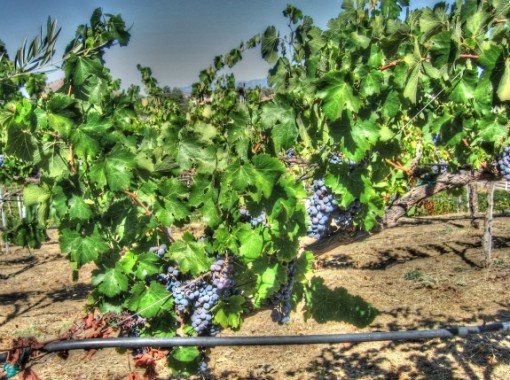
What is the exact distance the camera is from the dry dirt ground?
197 inches

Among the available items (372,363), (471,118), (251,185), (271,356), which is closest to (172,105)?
(271,356)

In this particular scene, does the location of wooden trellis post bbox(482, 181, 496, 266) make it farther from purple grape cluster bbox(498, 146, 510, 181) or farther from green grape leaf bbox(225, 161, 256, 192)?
green grape leaf bbox(225, 161, 256, 192)

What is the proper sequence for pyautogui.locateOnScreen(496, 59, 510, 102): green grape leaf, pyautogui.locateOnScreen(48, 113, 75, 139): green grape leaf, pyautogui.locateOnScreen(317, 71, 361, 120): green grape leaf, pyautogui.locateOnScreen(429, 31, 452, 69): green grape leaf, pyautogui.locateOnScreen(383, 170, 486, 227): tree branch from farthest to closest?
pyautogui.locateOnScreen(383, 170, 486, 227): tree branch
pyautogui.locateOnScreen(48, 113, 75, 139): green grape leaf
pyautogui.locateOnScreen(317, 71, 361, 120): green grape leaf
pyautogui.locateOnScreen(429, 31, 452, 69): green grape leaf
pyautogui.locateOnScreen(496, 59, 510, 102): green grape leaf

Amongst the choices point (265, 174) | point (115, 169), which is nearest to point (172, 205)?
point (115, 169)

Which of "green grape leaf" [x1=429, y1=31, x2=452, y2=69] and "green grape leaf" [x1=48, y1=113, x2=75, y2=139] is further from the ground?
"green grape leaf" [x1=429, y1=31, x2=452, y2=69]

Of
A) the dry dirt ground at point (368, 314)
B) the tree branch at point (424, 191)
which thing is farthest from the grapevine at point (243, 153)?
the dry dirt ground at point (368, 314)

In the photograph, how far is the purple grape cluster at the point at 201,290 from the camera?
2.69 metres

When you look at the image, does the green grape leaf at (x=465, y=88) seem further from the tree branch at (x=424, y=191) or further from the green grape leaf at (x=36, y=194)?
the green grape leaf at (x=36, y=194)

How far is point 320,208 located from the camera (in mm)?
2658

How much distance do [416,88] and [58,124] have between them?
145cm

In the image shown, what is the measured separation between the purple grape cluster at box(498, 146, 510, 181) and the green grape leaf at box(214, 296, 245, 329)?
1.88 m

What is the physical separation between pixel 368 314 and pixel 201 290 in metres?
1.62

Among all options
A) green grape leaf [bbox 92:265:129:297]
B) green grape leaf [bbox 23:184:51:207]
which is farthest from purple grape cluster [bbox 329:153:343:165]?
green grape leaf [bbox 23:184:51:207]

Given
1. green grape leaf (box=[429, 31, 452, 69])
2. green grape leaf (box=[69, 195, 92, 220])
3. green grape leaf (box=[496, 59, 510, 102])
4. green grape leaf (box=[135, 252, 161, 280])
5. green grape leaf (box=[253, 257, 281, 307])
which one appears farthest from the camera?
green grape leaf (box=[253, 257, 281, 307])
